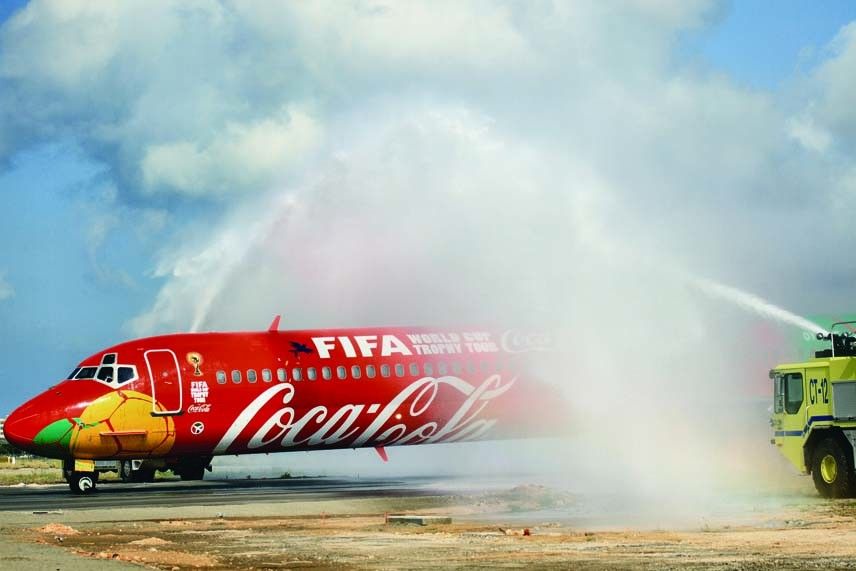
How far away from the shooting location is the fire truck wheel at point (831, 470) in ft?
104

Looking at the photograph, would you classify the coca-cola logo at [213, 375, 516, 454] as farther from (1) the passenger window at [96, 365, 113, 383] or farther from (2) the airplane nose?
(2) the airplane nose

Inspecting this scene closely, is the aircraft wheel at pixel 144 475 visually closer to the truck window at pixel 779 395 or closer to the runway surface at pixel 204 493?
the runway surface at pixel 204 493

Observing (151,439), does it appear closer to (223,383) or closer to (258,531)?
(223,383)

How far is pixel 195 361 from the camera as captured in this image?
42.8 metres

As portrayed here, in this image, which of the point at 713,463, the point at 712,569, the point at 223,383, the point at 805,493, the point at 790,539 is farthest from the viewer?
the point at 223,383

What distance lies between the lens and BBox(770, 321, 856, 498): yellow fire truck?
105 ft

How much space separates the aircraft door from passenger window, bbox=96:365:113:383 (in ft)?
3.61

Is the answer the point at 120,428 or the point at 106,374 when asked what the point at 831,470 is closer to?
the point at 120,428

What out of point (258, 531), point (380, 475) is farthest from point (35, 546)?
point (380, 475)

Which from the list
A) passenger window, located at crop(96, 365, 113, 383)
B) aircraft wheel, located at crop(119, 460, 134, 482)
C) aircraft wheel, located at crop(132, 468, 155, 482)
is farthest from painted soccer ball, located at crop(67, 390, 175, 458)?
aircraft wheel, located at crop(132, 468, 155, 482)

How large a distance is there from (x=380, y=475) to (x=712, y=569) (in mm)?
37999

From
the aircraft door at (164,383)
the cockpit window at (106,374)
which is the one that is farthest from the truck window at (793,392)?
the cockpit window at (106,374)

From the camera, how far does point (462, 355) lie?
154ft

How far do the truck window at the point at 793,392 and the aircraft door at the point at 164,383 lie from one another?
17802mm
